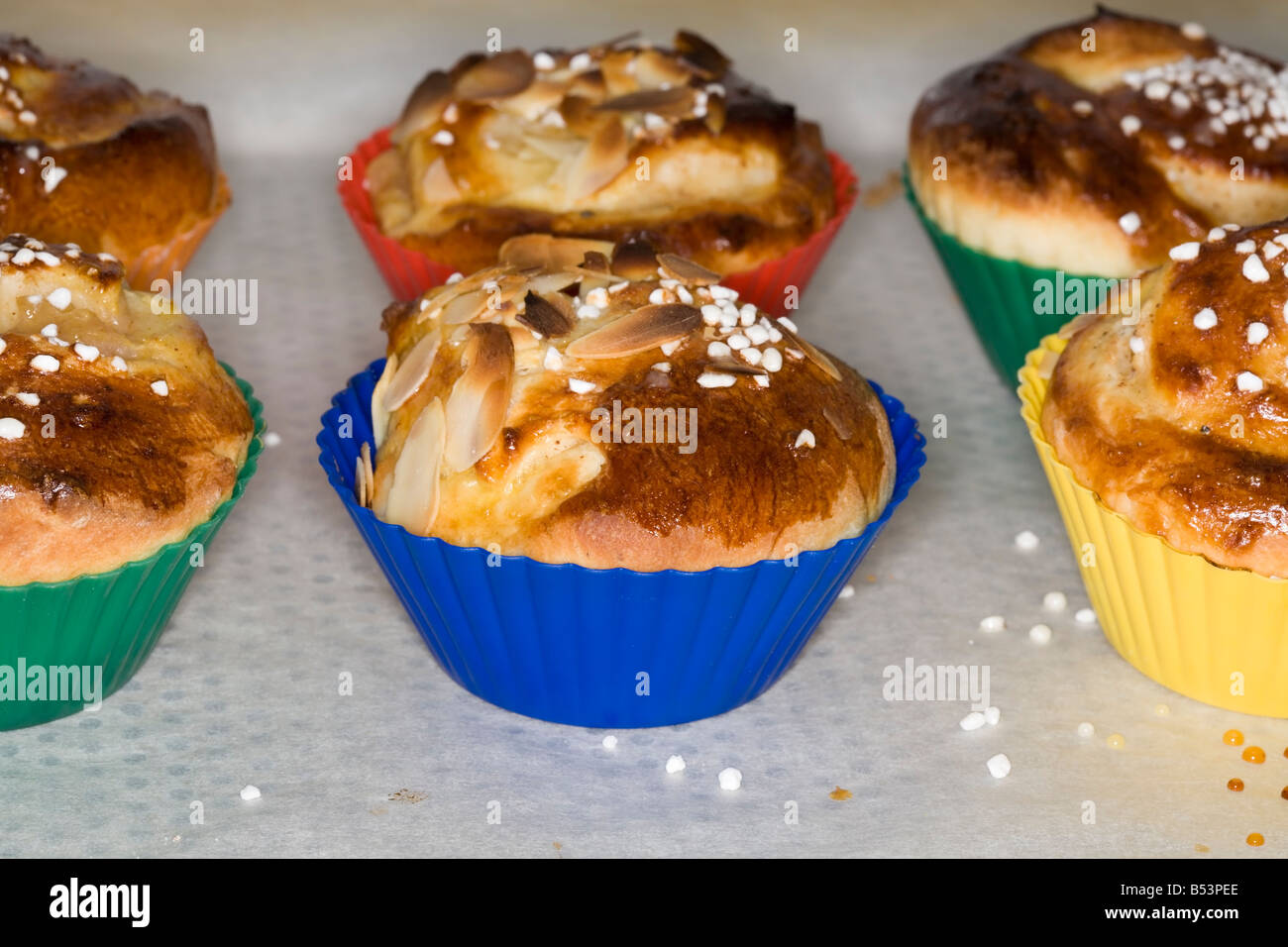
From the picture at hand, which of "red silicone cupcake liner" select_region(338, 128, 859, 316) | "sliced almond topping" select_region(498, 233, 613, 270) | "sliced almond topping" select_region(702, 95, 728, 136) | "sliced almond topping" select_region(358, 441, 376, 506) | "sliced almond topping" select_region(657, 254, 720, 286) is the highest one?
"sliced almond topping" select_region(657, 254, 720, 286)

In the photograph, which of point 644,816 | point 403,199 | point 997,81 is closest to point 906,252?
point 997,81

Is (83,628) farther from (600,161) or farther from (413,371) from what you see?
(600,161)

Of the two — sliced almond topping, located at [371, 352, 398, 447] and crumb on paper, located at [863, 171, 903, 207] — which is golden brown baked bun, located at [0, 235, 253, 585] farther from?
crumb on paper, located at [863, 171, 903, 207]

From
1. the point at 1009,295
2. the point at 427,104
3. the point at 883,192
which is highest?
the point at 427,104

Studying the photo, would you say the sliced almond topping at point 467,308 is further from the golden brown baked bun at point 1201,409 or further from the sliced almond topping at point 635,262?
the golden brown baked bun at point 1201,409

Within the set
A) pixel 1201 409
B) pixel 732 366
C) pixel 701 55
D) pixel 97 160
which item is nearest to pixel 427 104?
pixel 701 55

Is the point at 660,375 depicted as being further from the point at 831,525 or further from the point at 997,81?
the point at 997,81

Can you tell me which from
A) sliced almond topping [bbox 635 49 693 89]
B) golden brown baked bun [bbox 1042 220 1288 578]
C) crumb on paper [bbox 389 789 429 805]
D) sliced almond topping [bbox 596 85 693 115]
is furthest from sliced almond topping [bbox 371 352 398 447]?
sliced almond topping [bbox 635 49 693 89]
